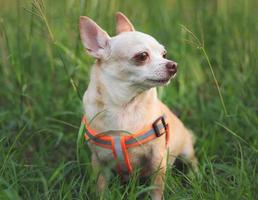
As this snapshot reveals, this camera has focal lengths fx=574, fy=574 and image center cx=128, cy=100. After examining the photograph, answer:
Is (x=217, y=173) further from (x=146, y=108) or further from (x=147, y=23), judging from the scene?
(x=147, y=23)

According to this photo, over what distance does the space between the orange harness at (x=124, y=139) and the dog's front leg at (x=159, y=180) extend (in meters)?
0.17

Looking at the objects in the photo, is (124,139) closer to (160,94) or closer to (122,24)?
(122,24)

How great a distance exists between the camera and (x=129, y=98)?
12.2 ft

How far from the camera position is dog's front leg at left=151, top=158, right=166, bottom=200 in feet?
11.9

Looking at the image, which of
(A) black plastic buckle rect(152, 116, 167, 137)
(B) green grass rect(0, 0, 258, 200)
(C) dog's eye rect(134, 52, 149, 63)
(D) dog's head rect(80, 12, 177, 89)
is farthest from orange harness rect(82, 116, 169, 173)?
(C) dog's eye rect(134, 52, 149, 63)

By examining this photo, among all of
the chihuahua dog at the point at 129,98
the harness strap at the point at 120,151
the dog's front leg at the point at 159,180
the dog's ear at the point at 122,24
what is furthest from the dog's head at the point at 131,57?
the dog's front leg at the point at 159,180

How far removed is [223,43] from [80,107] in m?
1.61

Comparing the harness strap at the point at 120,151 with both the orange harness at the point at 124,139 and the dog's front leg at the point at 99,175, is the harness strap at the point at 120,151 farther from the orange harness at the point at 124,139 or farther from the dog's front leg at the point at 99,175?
the dog's front leg at the point at 99,175

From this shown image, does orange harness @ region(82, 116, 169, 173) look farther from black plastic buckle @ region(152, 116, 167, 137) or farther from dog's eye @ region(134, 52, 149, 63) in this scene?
dog's eye @ region(134, 52, 149, 63)


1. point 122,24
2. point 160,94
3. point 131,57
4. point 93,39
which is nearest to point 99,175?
point 131,57

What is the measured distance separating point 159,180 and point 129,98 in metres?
0.56

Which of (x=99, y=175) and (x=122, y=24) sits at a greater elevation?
(x=122, y=24)

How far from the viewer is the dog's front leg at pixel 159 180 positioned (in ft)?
11.9

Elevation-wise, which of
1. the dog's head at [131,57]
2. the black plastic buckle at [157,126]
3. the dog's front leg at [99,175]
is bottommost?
the dog's front leg at [99,175]
